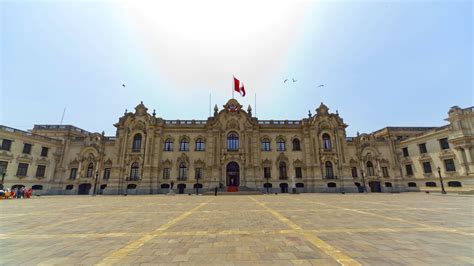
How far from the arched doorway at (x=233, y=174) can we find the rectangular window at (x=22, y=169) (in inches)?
1284

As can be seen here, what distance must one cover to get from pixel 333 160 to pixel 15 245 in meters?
37.6

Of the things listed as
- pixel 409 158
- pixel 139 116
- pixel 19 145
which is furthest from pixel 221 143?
pixel 409 158

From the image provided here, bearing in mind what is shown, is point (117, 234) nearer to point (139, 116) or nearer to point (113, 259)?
point (113, 259)

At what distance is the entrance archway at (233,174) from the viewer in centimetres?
3338

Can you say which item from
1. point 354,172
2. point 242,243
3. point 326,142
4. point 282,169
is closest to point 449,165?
point 354,172

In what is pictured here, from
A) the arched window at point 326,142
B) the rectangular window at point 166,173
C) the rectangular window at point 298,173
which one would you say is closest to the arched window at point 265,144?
the rectangular window at point 298,173

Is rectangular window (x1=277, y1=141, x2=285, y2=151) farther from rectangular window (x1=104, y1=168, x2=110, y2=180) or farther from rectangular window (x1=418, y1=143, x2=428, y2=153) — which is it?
rectangular window (x1=104, y1=168, x2=110, y2=180)

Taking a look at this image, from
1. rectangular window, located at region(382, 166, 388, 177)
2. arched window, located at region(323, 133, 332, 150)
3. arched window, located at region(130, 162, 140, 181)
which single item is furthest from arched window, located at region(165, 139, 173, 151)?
rectangular window, located at region(382, 166, 388, 177)

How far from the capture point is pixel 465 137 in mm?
27141

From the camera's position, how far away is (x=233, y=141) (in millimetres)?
35656

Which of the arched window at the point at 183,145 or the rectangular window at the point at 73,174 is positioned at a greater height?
the arched window at the point at 183,145

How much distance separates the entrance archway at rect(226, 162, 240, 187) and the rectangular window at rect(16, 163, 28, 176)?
3261cm

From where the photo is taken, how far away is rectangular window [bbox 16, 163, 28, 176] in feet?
101

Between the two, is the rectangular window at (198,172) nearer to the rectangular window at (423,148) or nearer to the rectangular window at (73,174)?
the rectangular window at (73,174)
